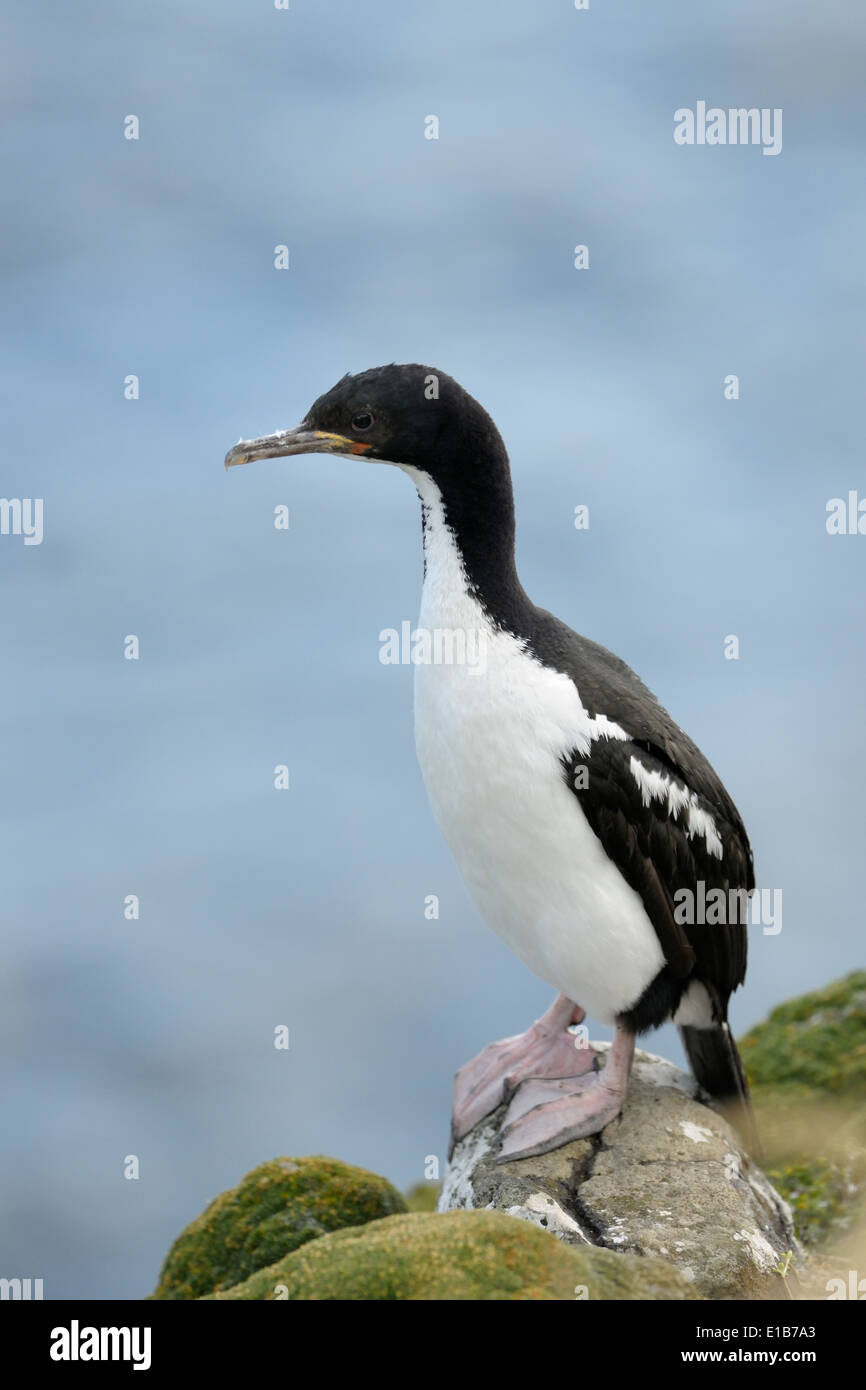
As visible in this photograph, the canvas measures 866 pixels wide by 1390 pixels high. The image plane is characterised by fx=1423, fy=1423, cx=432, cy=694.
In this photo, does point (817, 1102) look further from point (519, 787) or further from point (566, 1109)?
point (519, 787)

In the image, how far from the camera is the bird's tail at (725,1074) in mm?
6059

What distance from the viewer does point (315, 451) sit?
17.9ft

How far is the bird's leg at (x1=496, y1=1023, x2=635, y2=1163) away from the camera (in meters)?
5.65

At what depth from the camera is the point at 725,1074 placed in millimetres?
6078

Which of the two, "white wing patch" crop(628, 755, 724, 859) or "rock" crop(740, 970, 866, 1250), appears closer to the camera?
"white wing patch" crop(628, 755, 724, 859)

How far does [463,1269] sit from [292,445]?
3.07 m

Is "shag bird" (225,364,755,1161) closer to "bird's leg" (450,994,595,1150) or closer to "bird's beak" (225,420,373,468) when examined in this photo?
"bird's beak" (225,420,373,468)

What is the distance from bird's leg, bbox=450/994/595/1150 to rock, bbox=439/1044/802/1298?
0.09 meters

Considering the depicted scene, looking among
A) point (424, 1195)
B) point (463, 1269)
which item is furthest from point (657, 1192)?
point (424, 1195)

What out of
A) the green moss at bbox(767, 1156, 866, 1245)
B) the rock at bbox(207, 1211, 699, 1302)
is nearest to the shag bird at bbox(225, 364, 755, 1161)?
the green moss at bbox(767, 1156, 866, 1245)
